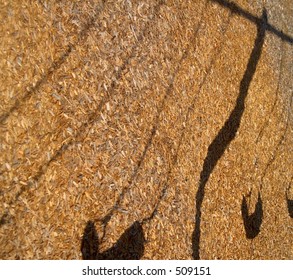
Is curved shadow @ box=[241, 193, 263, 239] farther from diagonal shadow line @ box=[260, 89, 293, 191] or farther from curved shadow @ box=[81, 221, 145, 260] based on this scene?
curved shadow @ box=[81, 221, 145, 260]

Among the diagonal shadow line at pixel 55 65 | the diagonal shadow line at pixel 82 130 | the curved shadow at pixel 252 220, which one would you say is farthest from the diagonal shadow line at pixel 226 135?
the diagonal shadow line at pixel 55 65

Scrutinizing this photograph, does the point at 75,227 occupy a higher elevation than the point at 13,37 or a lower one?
lower

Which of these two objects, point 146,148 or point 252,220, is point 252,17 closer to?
point 252,220

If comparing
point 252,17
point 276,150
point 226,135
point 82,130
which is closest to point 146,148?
point 82,130
